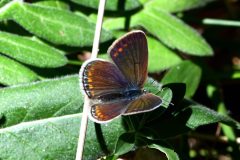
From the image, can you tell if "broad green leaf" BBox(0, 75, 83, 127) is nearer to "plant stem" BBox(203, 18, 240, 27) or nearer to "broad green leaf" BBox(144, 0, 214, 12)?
"broad green leaf" BBox(144, 0, 214, 12)

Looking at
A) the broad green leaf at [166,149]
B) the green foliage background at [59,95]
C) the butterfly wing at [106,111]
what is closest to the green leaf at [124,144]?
the green foliage background at [59,95]

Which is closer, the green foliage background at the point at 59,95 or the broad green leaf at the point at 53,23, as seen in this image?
the green foliage background at the point at 59,95

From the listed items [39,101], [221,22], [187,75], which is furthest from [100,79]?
[221,22]

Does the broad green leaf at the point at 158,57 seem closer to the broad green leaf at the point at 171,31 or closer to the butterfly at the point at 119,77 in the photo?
the broad green leaf at the point at 171,31

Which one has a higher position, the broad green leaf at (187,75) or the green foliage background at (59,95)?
the green foliage background at (59,95)

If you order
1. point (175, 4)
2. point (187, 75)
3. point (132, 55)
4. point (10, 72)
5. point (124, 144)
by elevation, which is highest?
point (132, 55)

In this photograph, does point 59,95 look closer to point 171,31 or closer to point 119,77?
point 119,77
